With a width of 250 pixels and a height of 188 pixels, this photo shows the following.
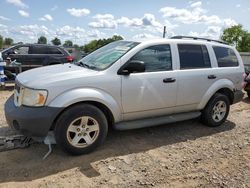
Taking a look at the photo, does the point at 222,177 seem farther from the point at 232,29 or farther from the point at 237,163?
the point at 232,29

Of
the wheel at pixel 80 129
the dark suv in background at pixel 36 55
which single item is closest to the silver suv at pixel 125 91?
the wheel at pixel 80 129

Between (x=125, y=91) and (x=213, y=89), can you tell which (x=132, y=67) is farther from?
(x=213, y=89)

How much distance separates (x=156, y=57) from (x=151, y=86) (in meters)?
0.57

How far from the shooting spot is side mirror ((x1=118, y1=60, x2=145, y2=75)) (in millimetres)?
4570

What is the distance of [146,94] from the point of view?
483cm

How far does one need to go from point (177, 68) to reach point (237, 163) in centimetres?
189

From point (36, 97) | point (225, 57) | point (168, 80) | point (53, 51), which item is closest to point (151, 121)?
point (168, 80)

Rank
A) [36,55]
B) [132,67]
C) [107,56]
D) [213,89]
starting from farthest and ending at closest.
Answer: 1. [36,55]
2. [213,89]
3. [107,56]
4. [132,67]

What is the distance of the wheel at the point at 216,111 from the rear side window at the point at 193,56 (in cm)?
73

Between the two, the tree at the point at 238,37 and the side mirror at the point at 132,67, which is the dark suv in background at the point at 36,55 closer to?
the side mirror at the point at 132,67

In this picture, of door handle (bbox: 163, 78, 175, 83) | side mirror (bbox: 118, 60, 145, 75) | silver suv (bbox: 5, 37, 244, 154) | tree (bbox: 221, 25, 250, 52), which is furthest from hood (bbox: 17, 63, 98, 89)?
tree (bbox: 221, 25, 250, 52)

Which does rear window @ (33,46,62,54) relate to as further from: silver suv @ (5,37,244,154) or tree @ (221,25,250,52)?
tree @ (221,25,250,52)

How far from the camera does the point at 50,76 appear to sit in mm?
4246

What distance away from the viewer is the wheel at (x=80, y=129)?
13.5 feet
